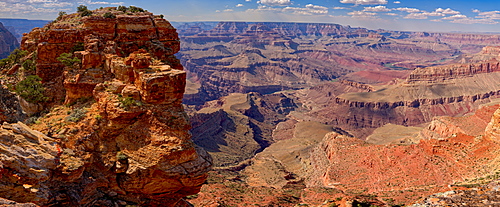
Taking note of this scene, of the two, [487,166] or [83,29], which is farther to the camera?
[487,166]

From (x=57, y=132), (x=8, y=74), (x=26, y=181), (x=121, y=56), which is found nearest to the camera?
(x=26, y=181)

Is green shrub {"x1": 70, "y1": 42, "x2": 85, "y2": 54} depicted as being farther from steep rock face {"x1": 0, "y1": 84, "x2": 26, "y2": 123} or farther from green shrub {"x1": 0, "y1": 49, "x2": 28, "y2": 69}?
green shrub {"x1": 0, "y1": 49, "x2": 28, "y2": 69}

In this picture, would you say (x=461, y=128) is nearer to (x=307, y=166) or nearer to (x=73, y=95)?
(x=307, y=166)

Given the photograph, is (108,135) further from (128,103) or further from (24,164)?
(24,164)

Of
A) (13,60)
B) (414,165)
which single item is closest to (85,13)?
(13,60)

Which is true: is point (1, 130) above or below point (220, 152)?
above

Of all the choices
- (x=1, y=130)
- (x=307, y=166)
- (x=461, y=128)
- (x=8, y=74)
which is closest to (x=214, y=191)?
(x=8, y=74)

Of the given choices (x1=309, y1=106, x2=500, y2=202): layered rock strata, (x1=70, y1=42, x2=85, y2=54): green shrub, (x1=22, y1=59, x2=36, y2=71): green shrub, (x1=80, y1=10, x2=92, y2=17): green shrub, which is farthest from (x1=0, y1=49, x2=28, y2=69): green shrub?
(x1=309, y1=106, x2=500, y2=202): layered rock strata
